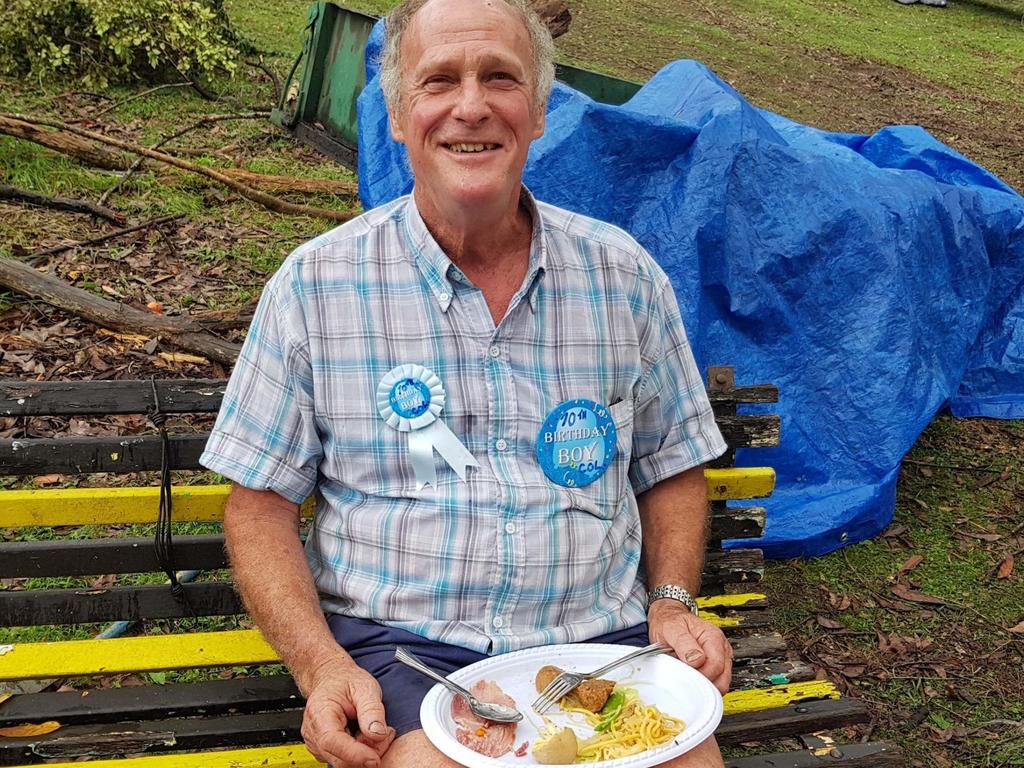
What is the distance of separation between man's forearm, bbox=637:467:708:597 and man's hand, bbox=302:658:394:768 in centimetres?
81

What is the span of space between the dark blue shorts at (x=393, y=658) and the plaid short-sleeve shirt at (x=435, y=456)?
24 mm

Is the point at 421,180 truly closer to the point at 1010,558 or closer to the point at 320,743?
the point at 320,743

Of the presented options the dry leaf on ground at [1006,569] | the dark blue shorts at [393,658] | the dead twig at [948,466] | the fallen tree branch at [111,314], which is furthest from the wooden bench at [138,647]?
the dead twig at [948,466]

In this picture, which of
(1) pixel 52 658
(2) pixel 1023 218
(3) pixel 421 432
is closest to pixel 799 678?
(3) pixel 421 432

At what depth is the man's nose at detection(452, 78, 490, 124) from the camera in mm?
2365

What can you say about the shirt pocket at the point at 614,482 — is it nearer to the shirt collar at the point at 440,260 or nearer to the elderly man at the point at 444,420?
the elderly man at the point at 444,420

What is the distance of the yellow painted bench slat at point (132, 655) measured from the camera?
2.71m

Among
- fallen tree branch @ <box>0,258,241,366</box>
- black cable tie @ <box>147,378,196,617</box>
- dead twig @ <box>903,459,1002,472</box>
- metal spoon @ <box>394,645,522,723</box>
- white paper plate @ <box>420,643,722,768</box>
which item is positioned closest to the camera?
white paper plate @ <box>420,643,722,768</box>

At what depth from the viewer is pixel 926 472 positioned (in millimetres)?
5387

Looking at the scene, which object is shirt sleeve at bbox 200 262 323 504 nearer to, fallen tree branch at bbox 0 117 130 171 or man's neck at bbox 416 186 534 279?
man's neck at bbox 416 186 534 279

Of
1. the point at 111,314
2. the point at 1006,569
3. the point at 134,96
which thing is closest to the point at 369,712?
the point at 1006,569

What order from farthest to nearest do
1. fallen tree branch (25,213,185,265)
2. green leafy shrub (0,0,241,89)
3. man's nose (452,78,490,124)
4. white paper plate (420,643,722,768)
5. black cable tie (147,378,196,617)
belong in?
1. green leafy shrub (0,0,241,89)
2. fallen tree branch (25,213,185,265)
3. black cable tie (147,378,196,617)
4. man's nose (452,78,490,124)
5. white paper plate (420,643,722,768)

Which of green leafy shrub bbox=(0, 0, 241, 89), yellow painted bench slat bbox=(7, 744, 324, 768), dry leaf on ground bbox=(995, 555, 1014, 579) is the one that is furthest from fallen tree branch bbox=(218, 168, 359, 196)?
yellow painted bench slat bbox=(7, 744, 324, 768)

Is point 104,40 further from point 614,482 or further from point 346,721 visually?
point 346,721
